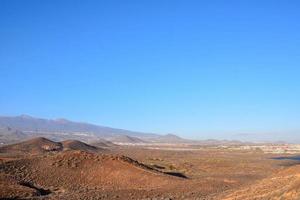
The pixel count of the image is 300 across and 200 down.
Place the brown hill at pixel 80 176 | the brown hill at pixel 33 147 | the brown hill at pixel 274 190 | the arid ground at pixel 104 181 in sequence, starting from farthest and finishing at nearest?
the brown hill at pixel 33 147
the brown hill at pixel 80 176
the arid ground at pixel 104 181
the brown hill at pixel 274 190

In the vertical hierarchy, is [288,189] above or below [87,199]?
above

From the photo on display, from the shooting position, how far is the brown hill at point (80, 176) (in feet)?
92.6

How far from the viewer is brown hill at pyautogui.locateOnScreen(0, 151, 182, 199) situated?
2821 centimetres

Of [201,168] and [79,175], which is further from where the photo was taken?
[201,168]

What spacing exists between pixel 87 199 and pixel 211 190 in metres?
8.11

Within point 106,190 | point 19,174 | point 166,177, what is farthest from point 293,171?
point 19,174

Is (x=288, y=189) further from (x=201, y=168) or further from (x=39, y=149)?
(x=39, y=149)

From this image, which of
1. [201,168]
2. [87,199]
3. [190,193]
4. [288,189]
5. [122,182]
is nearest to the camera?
[288,189]

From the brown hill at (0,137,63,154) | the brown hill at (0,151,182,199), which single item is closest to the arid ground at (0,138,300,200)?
the brown hill at (0,151,182,199)

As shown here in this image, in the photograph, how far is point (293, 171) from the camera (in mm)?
25438

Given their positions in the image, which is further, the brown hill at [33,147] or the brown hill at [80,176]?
the brown hill at [33,147]

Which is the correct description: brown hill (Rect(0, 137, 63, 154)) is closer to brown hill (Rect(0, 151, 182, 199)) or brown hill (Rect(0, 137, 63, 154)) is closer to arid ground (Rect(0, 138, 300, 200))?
brown hill (Rect(0, 151, 182, 199))

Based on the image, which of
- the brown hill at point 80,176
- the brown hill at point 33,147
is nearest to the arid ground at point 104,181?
the brown hill at point 80,176

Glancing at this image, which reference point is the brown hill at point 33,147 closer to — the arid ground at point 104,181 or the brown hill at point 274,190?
the arid ground at point 104,181
